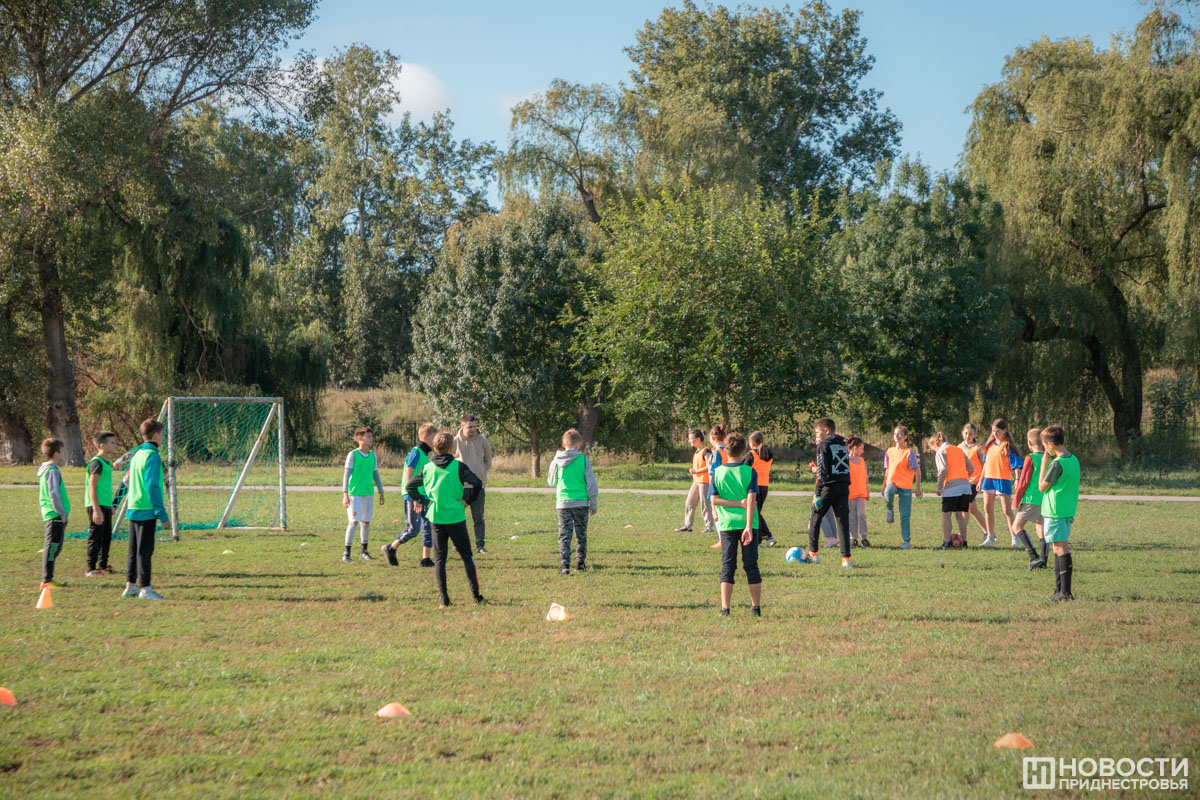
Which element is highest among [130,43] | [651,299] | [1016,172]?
[130,43]

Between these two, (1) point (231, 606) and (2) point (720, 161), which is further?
(2) point (720, 161)

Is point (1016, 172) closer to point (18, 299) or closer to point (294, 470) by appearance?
point (294, 470)

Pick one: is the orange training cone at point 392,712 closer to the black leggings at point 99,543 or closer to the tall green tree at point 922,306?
the black leggings at point 99,543

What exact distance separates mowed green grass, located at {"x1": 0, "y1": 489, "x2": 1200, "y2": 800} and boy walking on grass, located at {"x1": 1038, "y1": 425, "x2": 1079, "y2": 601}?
1.25ft

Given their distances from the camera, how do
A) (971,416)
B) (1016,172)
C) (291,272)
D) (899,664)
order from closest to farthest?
(899,664), (1016,172), (971,416), (291,272)

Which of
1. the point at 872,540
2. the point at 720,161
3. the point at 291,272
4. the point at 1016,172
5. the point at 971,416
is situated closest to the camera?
the point at 872,540

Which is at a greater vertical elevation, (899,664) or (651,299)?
(651,299)

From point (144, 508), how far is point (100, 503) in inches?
88.6

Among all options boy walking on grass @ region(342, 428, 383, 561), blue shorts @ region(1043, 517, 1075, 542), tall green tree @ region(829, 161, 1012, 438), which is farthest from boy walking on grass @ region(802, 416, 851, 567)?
tall green tree @ region(829, 161, 1012, 438)

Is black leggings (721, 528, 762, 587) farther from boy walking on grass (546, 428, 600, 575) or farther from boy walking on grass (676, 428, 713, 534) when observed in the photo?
boy walking on grass (676, 428, 713, 534)

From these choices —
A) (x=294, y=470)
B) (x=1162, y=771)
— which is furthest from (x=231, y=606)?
(x=294, y=470)

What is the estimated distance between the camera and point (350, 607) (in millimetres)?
9930

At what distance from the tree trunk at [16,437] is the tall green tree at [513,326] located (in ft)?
47.7

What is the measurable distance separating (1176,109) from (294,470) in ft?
95.8
